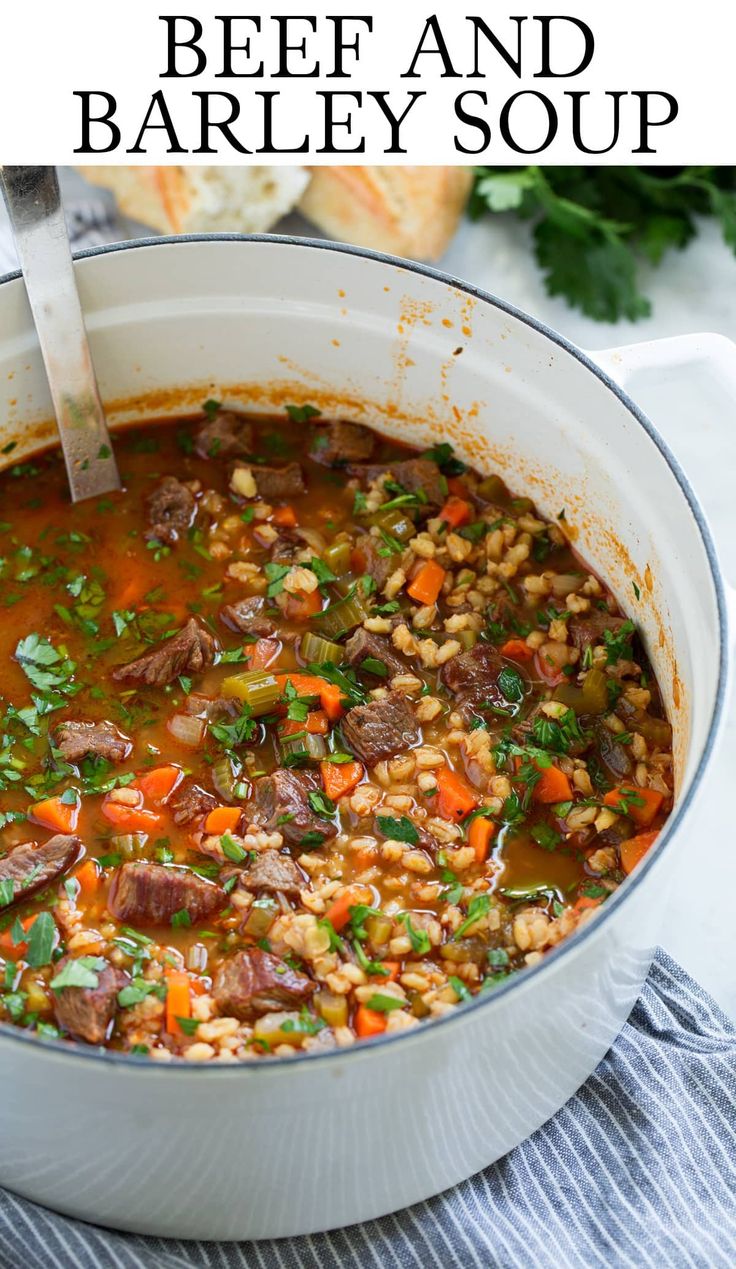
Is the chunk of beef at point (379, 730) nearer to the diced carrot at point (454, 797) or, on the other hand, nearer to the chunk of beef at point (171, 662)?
the diced carrot at point (454, 797)

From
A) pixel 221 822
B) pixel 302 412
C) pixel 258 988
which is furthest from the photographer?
pixel 302 412

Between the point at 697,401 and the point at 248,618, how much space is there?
222 centimetres

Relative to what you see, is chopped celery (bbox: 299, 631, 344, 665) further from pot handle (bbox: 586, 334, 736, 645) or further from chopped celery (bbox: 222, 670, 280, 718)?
pot handle (bbox: 586, 334, 736, 645)

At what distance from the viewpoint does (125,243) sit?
403 cm

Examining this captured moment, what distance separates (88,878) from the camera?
3510mm

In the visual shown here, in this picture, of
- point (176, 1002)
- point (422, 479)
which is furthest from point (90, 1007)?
point (422, 479)

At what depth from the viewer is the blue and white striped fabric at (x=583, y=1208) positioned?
329 cm

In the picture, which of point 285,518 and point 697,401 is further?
point 697,401

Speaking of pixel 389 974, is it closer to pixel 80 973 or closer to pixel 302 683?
pixel 80 973

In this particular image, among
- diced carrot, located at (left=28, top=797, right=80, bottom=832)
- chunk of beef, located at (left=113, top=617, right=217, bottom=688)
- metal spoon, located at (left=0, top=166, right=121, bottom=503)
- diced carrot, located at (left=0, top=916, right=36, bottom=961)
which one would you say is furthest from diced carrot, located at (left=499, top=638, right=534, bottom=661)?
diced carrot, located at (left=0, top=916, right=36, bottom=961)

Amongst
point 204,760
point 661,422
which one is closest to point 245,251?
point 204,760

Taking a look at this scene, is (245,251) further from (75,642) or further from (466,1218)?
(466,1218)

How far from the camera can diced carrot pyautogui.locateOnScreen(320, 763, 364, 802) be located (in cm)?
366
